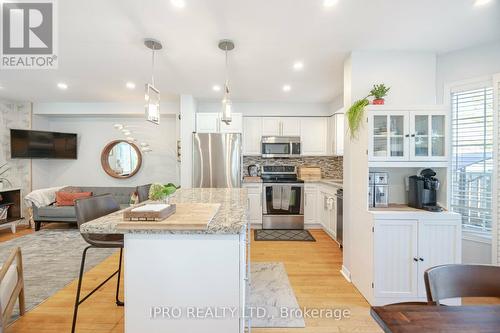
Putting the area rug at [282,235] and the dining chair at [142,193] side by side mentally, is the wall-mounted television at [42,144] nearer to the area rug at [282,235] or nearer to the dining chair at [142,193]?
the dining chair at [142,193]

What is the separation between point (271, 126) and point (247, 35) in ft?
8.56

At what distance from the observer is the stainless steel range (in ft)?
14.6

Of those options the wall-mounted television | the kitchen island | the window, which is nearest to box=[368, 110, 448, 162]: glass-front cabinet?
the window

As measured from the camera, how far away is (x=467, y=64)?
2.46m

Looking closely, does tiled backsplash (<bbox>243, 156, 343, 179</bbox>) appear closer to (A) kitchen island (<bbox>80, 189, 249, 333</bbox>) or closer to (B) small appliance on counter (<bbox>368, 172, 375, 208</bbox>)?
(B) small appliance on counter (<bbox>368, 172, 375, 208</bbox>)

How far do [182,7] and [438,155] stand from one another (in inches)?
107

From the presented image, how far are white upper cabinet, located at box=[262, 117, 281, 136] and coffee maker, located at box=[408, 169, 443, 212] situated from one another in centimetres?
278

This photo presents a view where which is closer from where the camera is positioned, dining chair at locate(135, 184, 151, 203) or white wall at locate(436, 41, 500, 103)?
white wall at locate(436, 41, 500, 103)

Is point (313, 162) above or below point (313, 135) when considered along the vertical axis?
below

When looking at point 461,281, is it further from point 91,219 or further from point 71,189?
point 71,189

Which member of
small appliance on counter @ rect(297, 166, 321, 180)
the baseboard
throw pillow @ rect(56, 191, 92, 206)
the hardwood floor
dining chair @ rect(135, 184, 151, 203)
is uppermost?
small appliance on counter @ rect(297, 166, 321, 180)

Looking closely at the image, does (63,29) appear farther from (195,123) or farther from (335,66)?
(335,66)

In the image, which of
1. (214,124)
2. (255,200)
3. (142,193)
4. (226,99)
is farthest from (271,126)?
(142,193)

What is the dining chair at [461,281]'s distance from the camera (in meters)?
1.06
